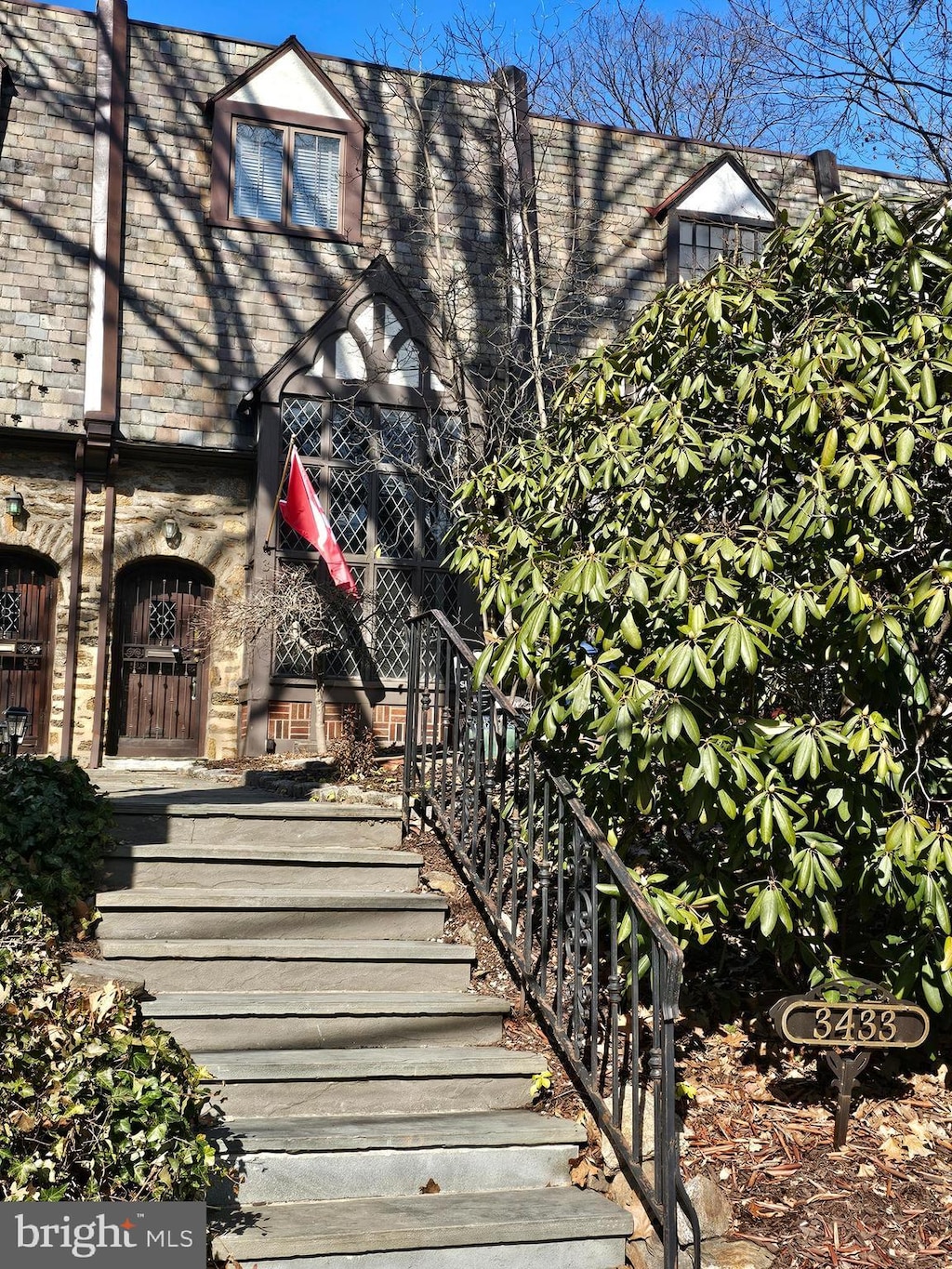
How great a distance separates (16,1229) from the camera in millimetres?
2938

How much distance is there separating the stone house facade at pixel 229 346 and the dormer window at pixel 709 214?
117 centimetres

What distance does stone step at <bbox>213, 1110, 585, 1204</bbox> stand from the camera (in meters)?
3.68

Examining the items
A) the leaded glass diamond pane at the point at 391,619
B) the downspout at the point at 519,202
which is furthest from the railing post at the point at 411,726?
the downspout at the point at 519,202

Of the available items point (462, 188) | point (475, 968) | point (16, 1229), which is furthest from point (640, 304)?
point (16, 1229)

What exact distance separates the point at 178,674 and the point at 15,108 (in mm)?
4950

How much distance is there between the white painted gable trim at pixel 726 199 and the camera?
465 inches

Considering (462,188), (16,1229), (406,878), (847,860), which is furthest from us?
(462,188)

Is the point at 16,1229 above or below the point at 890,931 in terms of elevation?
below

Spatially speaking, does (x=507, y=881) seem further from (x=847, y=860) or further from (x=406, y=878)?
(x=847, y=860)

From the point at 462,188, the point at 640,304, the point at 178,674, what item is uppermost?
the point at 462,188

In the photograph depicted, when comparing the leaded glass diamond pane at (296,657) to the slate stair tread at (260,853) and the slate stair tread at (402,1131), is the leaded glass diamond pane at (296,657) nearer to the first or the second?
the slate stair tread at (260,853)

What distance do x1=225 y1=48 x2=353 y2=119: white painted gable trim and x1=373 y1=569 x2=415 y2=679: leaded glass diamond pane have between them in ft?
14.3

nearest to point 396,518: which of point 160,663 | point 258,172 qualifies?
point 160,663

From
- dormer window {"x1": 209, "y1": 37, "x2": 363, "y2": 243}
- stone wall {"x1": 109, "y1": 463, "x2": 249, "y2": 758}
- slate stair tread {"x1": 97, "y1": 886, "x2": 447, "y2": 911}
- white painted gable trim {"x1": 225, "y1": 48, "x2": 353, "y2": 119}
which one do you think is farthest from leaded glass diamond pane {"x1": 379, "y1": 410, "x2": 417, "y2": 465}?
slate stair tread {"x1": 97, "y1": 886, "x2": 447, "y2": 911}
